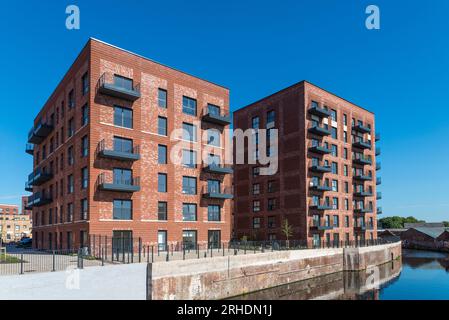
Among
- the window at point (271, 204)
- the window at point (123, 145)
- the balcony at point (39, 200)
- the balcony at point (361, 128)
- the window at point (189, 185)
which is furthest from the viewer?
the balcony at point (361, 128)

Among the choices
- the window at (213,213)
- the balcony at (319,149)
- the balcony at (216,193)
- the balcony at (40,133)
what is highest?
the balcony at (40,133)

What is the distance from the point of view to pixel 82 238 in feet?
98.4

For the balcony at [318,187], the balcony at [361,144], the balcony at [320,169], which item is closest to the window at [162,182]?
the balcony at [318,187]

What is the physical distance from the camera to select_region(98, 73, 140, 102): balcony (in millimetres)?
30438

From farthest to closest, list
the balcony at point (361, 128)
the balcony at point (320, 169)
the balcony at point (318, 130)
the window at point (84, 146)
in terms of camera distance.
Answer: the balcony at point (361, 128) → the balcony at point (318, 130) → the balcony at point (320, 169) → the window at point (84, 146)

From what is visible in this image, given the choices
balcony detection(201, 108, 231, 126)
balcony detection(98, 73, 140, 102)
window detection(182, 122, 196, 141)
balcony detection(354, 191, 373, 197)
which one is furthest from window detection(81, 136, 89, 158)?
balcony detection(354, 191, 373, 197)

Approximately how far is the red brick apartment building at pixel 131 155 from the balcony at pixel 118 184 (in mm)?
83

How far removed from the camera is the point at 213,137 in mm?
39125

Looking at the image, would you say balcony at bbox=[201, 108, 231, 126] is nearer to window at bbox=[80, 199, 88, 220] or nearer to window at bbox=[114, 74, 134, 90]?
window at bbox=[114, 74, 134, 90]

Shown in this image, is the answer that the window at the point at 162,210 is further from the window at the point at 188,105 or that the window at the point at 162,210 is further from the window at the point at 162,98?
the window at the point at 188,105

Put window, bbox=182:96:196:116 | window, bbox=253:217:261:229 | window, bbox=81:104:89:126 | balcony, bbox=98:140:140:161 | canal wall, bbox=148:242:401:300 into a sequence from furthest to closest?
1. window, bbox=253:217:261:229
2. window, bbox=182:96:196:116
3. window, bbox=81:104:89:126
4. balcony, bbox=98:140:140:161
5. canal wall, bbox=148:242:401:300

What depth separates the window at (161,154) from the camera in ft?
113

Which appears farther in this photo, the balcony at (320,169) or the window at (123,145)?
the balcony at (320,169)

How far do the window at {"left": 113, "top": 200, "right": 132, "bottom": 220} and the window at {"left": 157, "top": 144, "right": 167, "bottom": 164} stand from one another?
16.6 feet
